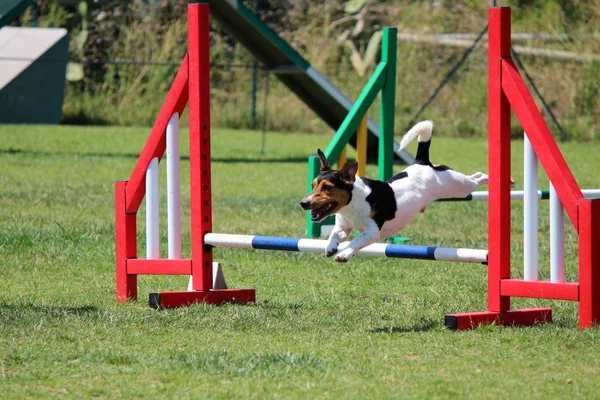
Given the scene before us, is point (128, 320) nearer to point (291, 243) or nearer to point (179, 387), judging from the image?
point (291, 243)

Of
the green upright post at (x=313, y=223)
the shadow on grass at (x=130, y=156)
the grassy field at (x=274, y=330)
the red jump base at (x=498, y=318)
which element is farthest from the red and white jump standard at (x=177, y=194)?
the shadow on grass at (x=130, y=156)

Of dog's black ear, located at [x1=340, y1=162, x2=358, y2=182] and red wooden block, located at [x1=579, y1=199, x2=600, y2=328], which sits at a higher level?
dog's black ear, located at [x1=340, y1=162, x2=358, y2=182]

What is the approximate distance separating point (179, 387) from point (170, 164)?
2.13 m

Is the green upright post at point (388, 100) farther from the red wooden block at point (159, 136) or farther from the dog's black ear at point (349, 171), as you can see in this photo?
the dog's black ear at point (349, 171)

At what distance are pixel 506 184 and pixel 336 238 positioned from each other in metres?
0.85

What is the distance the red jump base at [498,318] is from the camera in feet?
15.5

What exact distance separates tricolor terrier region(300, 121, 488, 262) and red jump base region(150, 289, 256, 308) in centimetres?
86

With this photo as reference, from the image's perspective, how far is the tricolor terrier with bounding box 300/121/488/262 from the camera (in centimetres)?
467

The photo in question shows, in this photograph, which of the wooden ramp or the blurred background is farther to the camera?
the blurred background

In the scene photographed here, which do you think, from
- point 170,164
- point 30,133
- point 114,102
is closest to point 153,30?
point 114,102

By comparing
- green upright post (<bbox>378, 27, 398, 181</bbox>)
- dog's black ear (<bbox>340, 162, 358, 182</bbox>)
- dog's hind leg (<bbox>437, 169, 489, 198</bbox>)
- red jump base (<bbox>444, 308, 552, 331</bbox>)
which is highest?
green upright post (<bbox>378, 27, 398, 181</bbox>)

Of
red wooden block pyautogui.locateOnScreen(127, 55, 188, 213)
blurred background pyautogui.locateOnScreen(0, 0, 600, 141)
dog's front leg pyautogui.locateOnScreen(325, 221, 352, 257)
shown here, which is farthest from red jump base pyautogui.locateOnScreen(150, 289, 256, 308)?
blurred background pyautogui.locateOnScreen(0, 0, 600, 141)

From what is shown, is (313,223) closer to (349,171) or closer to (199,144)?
(199,144)

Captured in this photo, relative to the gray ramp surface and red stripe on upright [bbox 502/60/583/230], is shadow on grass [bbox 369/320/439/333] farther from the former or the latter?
the gray ramp surface
